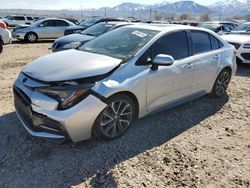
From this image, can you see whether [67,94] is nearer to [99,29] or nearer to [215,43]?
[215,43]

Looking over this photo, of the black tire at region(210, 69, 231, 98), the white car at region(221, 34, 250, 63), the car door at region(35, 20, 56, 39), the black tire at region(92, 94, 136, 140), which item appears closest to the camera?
the black tire at region(92, 94, 136, 140)

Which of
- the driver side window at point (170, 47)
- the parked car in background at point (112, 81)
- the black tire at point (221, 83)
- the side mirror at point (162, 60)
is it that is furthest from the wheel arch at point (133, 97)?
the black tire at point (221, 83)

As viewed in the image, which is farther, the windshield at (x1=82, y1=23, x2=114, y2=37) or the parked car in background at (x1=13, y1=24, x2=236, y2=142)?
the windshield at (x1=82, y1=23, x2=114, y2=37)

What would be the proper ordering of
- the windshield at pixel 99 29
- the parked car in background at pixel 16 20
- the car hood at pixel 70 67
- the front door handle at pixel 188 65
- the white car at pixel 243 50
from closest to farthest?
the car hood at pixel 70 67, the front door handle at pixel 188 65, the white car at pixel 243 50, the windshield at pixel 99 29, the parked car in background at pixel 16 20

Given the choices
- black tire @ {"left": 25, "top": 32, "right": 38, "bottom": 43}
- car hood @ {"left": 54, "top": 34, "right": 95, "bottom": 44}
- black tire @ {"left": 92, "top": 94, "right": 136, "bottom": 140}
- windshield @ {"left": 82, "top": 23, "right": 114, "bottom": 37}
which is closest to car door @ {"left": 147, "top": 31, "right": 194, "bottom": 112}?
black tire @ {"left": 92, "top": 94, "right": 136, "bottom": 140}

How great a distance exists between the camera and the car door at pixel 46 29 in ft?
53.9

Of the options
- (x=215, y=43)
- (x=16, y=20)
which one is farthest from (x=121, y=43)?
(x=16, y=20)

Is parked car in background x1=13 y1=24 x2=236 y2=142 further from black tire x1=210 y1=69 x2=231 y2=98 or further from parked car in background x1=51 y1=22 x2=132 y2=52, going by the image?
parked car in background x1=51 y1=22 x2=132 y2=52

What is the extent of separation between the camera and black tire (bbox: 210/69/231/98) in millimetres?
5737

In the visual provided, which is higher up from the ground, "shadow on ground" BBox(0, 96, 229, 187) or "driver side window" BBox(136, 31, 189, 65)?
"driver side window" BBox(136, 31, 189, 65)

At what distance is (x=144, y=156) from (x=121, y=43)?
1850 mm

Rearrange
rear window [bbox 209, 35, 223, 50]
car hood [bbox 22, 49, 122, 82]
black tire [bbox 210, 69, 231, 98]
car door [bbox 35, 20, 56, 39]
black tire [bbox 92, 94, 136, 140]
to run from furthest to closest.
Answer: car door [bbox 35, 20, 56, 39], black tire [bbox 210, 69, 231, 98], rear window [bbox 209, 35, 223, 50], black tire [bbox 92, 94, 136, 140], car hood [bbox 22, 49, 122, 82]

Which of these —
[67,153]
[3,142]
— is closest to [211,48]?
[67,153]

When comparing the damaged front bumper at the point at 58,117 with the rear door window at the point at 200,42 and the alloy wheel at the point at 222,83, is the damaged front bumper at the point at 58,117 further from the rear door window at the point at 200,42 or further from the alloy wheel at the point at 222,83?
the alloy wheel at the point at 222,83
